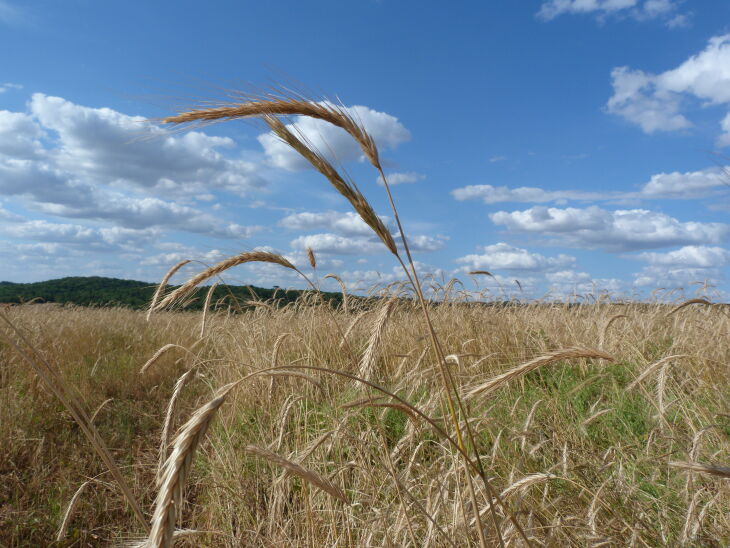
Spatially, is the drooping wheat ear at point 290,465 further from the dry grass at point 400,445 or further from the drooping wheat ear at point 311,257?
the drooping wheat ear at point 311,257

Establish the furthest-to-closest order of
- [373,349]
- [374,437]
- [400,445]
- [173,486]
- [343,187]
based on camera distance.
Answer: [374,437] < [400,445] < [373,349] < [343,187] < [173,486]

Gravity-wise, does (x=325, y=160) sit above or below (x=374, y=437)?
above

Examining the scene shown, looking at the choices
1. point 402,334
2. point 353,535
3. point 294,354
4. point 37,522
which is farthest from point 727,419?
point 37,522

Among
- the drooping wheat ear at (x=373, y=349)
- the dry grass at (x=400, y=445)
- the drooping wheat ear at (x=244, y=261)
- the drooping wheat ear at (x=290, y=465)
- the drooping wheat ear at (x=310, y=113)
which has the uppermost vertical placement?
→ the drooping wheat ear at (x=310, y=113)

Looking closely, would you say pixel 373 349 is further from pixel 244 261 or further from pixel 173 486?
pixel 173 486

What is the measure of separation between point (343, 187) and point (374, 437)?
202cm

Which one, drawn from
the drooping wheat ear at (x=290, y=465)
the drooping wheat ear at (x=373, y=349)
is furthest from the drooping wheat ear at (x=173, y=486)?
the drooping wheat ear at (x=373, y=349)

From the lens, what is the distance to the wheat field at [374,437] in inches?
61.9

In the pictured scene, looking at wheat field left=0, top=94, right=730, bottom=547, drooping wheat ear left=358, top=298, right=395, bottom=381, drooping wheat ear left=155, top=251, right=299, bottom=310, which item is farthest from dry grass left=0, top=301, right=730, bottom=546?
drooping wheat ear left=155, top=251, right=299, bottom=310

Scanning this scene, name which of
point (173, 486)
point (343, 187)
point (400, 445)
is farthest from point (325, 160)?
point (400, 445)

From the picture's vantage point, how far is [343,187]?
134 cm

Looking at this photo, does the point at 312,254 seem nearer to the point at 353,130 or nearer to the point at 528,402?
the point at 528,402

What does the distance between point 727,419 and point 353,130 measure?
3.28 metres

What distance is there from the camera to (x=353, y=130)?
1457mm
